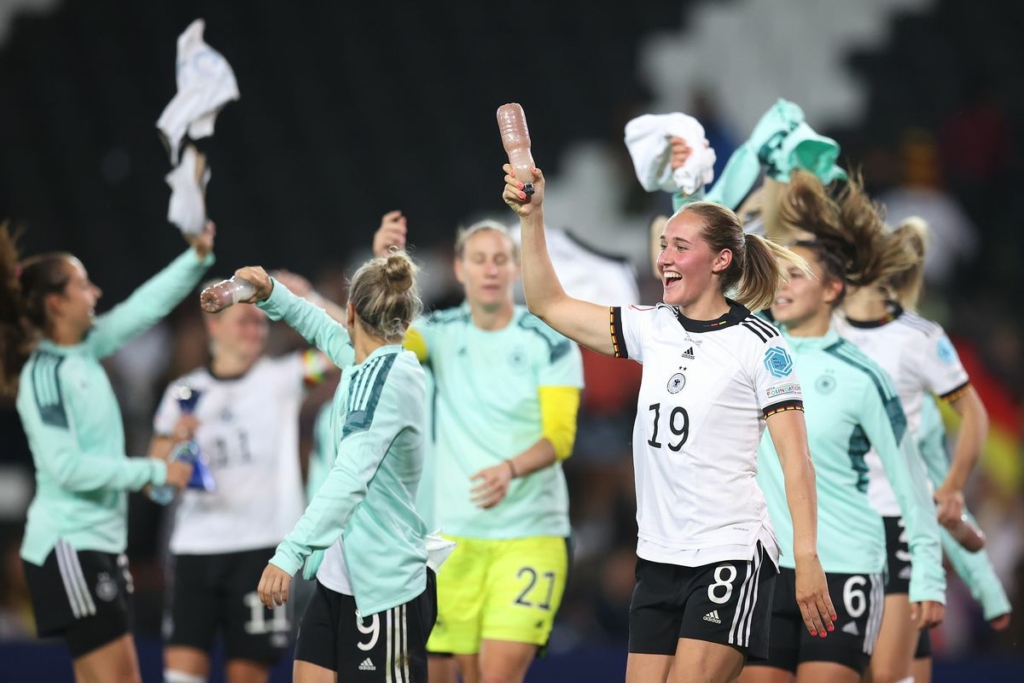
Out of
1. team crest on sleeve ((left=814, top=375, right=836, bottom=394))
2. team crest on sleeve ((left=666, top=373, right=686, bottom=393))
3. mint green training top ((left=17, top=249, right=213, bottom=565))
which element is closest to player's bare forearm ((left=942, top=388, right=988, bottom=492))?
team crest on sleeve ((left=814, top=375, right=836, bottom=394))

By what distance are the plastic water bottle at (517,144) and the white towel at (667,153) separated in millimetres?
1266

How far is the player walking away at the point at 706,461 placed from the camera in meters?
4.44

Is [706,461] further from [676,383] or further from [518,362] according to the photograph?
[518,362]

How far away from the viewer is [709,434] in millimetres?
4500

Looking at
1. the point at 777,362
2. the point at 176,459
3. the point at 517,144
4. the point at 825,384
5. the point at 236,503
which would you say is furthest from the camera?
the point at 236,503

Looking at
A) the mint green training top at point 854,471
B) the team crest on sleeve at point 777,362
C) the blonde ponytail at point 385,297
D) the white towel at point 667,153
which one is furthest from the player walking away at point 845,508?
the blonde ponytail at point 385,297

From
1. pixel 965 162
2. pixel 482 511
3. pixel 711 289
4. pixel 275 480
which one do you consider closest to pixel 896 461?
pixel 711 289

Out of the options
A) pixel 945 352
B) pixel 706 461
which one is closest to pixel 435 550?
pixel 706 461

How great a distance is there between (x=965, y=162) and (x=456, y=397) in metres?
7.47

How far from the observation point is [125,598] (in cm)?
637

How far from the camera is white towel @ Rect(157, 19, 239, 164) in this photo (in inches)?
245

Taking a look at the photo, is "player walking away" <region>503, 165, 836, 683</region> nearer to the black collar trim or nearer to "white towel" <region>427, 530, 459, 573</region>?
the black collar trim

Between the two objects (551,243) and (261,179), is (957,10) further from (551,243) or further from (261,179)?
(551,243)

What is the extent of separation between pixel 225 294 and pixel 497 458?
175 cm
